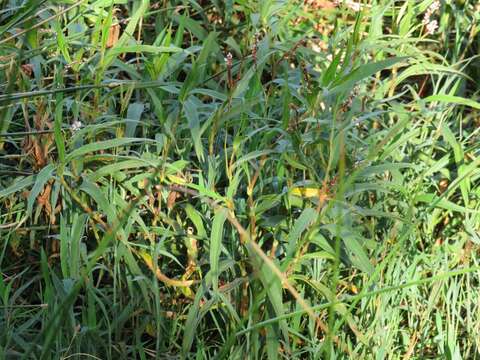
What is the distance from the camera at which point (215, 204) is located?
1.83 meters

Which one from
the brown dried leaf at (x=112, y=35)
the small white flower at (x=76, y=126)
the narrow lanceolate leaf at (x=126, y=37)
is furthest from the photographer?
the brown dried leaf at (x=112, y=35)

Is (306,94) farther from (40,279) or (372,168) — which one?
(40,279)

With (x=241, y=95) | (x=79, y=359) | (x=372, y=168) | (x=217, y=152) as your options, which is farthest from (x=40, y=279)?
(x=372, y=168)

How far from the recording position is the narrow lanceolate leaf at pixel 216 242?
1892 mm

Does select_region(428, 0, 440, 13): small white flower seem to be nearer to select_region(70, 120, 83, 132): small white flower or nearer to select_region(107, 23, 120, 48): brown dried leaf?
select_region(107, 23, 120, 48): brown dried leaf

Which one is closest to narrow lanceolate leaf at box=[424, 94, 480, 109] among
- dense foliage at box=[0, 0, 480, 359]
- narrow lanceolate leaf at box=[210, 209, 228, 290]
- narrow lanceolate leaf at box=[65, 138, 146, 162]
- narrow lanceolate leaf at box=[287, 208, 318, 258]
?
dense foliage at box=[0, 0, 480, 359]

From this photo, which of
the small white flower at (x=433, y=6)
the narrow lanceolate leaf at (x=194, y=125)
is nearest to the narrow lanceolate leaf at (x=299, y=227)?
the narrow lanceolate leaf at (x=194, y=125)

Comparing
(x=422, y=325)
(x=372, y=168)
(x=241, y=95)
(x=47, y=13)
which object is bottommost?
(x=422, y=325)

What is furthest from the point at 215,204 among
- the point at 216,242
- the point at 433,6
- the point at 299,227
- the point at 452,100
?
the point at 433,6

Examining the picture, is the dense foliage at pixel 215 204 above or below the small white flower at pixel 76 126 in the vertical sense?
below

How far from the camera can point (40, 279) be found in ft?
6.77

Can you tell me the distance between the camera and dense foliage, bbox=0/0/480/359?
193cm

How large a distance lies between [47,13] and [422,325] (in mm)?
1341

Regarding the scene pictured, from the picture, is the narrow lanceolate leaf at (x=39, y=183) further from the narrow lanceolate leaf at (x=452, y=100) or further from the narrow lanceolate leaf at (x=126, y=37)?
the narrow lanceolate leaf at (x=452, y=100)
